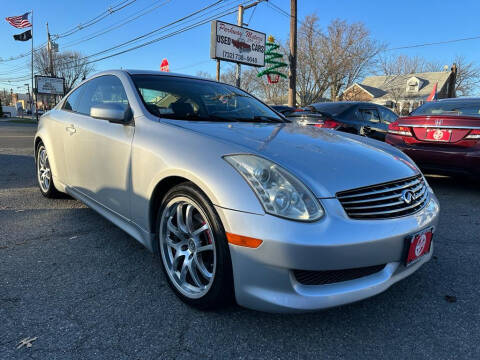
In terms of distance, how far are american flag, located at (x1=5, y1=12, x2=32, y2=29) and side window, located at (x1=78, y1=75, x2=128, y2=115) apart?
33.0 meters

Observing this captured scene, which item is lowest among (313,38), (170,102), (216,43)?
(170,102)

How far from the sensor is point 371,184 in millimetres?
1782

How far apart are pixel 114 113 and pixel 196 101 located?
686mm

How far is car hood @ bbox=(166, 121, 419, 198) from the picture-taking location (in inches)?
67.4

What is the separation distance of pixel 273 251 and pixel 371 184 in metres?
0.67

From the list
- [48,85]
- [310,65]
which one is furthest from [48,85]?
[310,65]

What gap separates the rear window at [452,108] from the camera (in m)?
4.58

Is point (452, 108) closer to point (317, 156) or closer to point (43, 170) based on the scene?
point (317, 156)

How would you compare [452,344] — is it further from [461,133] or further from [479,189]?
[479,189]

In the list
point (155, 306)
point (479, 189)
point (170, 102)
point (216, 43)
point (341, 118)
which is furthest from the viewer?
point (216, 43)

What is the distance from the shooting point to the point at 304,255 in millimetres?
1488

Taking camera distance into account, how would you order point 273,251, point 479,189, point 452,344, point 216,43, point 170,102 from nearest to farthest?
point 273,251 → point 452,344 → point 170,102 → point 479,189 → point 216,43

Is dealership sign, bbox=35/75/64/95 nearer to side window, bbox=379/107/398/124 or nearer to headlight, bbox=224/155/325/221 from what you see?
side window, bbox=379/107/398/124

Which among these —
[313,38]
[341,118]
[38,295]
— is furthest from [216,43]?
[313,38]
